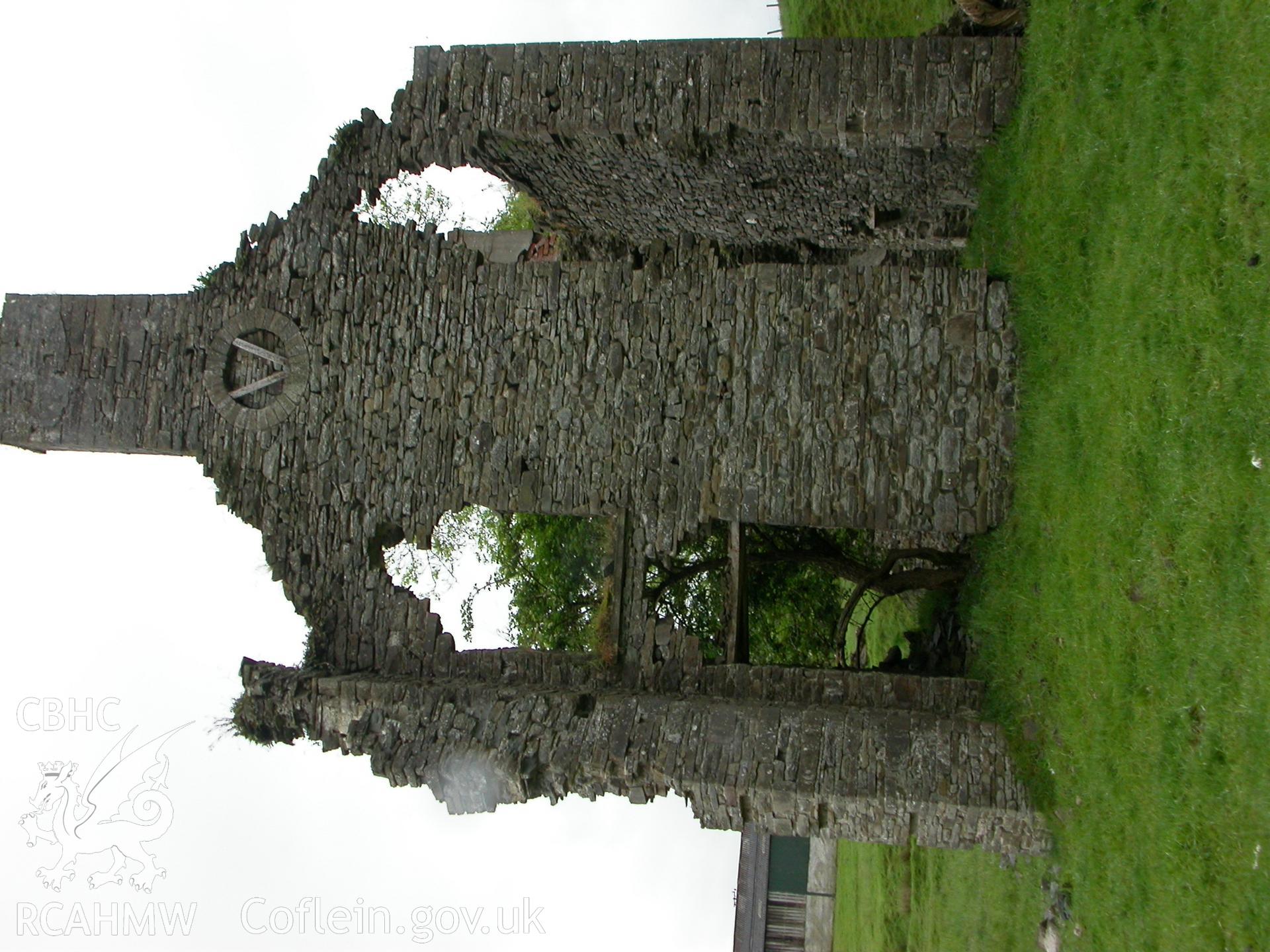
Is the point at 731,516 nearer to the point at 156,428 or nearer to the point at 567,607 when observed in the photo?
the point at 156,428

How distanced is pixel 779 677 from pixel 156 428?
5.55 metres

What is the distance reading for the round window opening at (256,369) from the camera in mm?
8922

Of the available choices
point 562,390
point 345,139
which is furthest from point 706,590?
point 345,139

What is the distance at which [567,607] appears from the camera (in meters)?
15.5

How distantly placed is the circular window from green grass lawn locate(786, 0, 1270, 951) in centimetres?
583

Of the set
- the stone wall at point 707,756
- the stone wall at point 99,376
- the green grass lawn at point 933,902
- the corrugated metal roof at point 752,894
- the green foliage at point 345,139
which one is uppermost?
the green foliage at point 345,139

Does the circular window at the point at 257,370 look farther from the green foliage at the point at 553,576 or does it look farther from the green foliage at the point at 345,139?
the green foliage at the point at 553,576

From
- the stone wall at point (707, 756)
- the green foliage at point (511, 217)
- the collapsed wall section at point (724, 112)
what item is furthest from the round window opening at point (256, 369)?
the green foliage at point (511, 217)

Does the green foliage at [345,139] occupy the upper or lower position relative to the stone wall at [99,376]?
upper

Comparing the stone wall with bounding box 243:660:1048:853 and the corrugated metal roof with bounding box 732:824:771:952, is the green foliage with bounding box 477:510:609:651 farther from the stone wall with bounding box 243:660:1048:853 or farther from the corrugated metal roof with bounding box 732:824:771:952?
the stone wall with bounding box 243:660:1048:853

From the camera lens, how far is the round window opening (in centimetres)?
892

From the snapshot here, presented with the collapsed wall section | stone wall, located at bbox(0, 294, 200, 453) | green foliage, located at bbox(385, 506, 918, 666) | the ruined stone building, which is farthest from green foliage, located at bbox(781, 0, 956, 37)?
stone wall, located at bbox(0, 294, 200, 453)

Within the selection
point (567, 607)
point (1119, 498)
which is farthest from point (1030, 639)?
point (567, 607)

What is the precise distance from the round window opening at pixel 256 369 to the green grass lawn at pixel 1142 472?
235 inches
